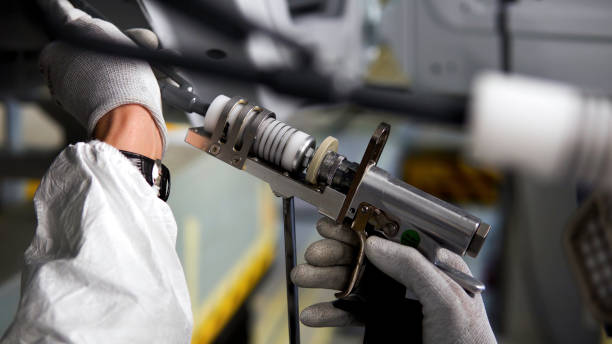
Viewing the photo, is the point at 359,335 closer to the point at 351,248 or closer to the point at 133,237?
the point at 351,248

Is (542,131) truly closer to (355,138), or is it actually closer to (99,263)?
(99,263)

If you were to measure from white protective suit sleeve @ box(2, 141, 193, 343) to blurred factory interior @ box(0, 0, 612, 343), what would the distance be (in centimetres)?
14

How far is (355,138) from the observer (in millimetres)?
1688

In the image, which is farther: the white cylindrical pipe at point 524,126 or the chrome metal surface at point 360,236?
the chrome metal surface at point 360,236

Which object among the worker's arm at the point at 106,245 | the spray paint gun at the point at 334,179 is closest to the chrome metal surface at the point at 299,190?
the spray paint gun at the point at 334,179

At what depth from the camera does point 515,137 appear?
10.0 inches

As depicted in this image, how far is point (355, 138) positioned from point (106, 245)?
4.30ft

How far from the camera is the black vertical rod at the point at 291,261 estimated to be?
560mm

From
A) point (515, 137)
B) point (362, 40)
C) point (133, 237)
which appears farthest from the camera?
point (362, 40)

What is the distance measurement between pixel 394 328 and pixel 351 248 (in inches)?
4.0

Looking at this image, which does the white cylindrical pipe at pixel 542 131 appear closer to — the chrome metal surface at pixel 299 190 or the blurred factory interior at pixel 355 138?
the blurred factory interior at pixel 355 138

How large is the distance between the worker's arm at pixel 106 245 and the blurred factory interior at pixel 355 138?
3.4 inches

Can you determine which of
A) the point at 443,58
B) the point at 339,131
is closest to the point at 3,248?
the point at 443,58

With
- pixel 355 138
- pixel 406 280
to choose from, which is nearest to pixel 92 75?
pixel 406 280
